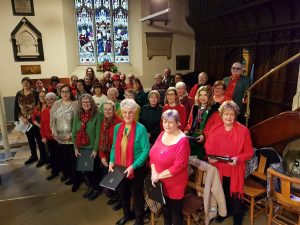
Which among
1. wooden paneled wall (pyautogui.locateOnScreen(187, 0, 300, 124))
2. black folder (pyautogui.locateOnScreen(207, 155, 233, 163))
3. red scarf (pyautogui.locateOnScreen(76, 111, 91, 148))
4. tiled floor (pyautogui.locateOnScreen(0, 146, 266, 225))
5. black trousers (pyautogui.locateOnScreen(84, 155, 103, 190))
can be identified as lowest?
tiled floor (pyautogui.locateOnScreen(0, 146, 266, 225))

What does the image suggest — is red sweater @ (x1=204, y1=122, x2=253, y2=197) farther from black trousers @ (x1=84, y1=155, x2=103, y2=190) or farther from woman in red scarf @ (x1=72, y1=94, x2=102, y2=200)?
black trousers @ (x1=84, y1=155, x2=103, y2=190)

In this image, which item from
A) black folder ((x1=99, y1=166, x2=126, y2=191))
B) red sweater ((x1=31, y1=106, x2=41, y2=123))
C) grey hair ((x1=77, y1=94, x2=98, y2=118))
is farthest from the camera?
red sweater ((x1=31, y1=106, x2=41, y2=123))

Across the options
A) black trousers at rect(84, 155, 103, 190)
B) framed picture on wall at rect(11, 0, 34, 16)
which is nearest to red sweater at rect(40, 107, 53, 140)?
black trousers at rect(84, 155, 103, 190)

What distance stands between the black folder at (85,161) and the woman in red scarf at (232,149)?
4.86ft

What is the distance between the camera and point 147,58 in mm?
8000

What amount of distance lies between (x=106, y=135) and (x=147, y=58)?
5595 mm

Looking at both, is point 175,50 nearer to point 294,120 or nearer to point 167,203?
point 294,120

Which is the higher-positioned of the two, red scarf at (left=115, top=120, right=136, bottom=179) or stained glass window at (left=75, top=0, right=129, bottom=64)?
stained glass window at (left=75, top=0, right=129, bottom=64)

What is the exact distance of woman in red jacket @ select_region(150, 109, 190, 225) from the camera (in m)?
2.00

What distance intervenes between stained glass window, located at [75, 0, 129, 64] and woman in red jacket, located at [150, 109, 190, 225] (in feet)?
21.5

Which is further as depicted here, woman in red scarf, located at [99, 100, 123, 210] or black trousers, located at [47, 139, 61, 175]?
black trousers, located at [47, 139, 61, 175]

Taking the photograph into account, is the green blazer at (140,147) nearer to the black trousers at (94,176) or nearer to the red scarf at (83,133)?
the red scarf at (83,133)

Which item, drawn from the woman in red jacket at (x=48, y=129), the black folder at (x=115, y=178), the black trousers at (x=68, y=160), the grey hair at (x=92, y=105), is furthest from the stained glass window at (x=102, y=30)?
the black folder at (x=115, y=178)

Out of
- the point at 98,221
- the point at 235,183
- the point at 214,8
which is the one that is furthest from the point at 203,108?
the point at 214,8
